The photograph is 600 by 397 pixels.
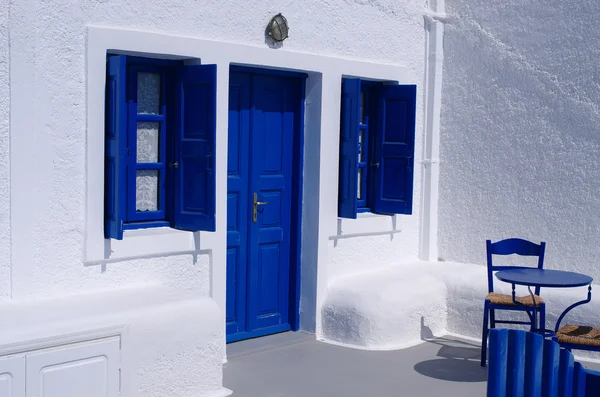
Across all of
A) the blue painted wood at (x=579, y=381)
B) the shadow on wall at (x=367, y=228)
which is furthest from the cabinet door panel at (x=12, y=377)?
the shadow on wall at (x=367, y=228)

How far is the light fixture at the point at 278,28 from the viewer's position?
7.00 metres

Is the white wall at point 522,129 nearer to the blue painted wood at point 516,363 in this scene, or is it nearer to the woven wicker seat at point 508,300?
the woven wicker seat at point 508,300

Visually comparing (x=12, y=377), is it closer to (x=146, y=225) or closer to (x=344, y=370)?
(x=146, y=225)

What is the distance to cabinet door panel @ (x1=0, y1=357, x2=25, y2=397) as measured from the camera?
4.80m

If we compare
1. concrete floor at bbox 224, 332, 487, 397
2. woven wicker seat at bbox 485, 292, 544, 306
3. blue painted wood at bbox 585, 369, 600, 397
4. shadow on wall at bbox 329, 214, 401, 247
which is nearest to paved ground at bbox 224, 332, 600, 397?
concrete floor at bbox 224, 332, 487, 397

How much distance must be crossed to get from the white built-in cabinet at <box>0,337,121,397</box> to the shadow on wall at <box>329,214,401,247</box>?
293 cm

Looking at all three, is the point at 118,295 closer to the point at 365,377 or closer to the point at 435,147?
the point at 365,377

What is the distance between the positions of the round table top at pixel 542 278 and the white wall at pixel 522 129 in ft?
4.53

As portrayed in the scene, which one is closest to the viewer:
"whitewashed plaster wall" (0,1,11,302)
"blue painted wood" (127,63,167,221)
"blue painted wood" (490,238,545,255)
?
"whitewashed plaster wall" (0,1,11,302)

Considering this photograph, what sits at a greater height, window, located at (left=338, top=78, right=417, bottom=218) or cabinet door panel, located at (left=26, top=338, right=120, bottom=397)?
window, located at (left=338, top=78, right=417, bottom=218)

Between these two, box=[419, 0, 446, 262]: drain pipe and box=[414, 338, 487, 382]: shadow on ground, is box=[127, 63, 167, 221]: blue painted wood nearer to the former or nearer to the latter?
box=[414, 338, 487, 382]: shadow on ground

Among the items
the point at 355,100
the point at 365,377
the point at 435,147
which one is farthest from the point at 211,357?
the point at 435,147

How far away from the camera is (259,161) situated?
23.9 feet

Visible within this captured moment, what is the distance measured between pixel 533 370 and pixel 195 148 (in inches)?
129
